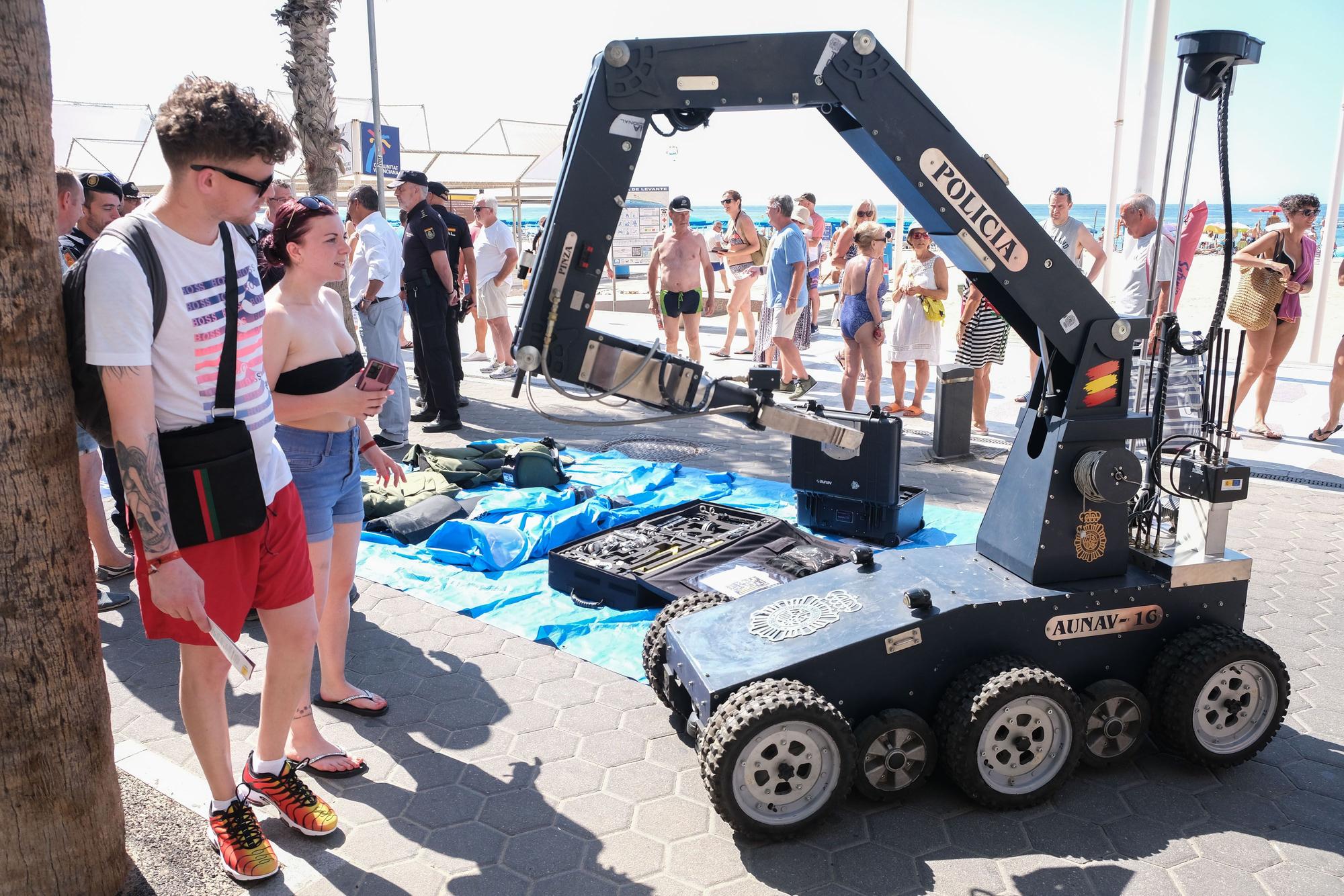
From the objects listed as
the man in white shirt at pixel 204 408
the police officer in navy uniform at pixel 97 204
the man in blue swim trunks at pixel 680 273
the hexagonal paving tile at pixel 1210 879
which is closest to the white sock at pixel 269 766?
the man in white shirt at pixel 204 408

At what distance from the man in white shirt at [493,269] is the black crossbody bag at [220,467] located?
9.08 metres

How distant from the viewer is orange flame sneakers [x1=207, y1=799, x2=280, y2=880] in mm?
2787

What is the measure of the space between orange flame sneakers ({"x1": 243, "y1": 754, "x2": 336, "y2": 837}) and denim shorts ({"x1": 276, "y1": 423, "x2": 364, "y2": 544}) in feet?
2.65

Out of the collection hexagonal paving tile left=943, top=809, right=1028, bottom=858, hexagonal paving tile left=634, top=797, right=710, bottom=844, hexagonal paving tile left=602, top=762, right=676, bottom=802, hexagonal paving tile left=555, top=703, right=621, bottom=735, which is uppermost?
hexagonal paving tile left=943, top=809, right=1028, bottom=858

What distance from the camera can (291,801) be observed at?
3082 mm

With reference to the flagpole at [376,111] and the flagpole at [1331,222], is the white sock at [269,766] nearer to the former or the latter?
the flagpole at [376,111]

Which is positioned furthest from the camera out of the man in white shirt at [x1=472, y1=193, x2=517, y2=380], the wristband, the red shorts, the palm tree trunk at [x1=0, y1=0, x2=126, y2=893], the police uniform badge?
the man in white shirt at [x1=472, y1=193, x2=517, y2=380]

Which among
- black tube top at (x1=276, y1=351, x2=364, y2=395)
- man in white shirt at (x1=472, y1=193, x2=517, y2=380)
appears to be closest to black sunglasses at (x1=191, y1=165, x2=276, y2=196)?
black tube top at (x1=276, y1=351, x2=364, y2=395)

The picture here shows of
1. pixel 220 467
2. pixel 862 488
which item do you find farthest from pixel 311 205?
pixel 862 488

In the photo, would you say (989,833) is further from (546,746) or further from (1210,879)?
(546,746)

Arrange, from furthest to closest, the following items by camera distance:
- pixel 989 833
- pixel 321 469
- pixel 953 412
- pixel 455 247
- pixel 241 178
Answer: pixel 455 247, pixel 953 412, pixel 321 469, pixel 989 833, pixel 241 178

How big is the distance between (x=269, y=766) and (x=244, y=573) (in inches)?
30.3

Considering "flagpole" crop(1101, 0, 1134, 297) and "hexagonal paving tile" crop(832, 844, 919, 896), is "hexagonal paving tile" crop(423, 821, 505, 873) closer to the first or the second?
"hexagonal paving tile" crop(832, 844, 919, 896)

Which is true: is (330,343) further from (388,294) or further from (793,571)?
(388,294)
